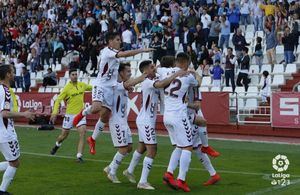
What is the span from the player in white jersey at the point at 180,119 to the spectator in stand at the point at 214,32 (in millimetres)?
18342

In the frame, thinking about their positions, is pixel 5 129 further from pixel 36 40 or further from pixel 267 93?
pixel 36 40

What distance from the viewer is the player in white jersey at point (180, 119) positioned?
1191cm

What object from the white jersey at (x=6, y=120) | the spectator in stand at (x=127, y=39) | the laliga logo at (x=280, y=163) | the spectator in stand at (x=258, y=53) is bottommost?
the laliga logo at (x=280, y=163)

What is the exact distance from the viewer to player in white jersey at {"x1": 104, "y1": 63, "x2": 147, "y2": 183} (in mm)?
13188

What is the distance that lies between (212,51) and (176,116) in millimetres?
17927

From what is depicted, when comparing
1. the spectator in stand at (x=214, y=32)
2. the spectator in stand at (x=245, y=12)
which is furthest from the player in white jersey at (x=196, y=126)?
the spectator in stand at (x=245, y=12)

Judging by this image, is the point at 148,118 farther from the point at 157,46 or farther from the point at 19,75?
the point at 19,75

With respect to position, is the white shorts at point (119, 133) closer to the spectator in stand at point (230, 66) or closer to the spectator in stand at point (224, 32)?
the spectator in stand at point (230, 66)

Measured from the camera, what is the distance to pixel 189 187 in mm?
12531

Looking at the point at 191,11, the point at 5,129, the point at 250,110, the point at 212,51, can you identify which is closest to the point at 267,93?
the point at 250,110

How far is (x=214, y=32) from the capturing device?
99.8 ft

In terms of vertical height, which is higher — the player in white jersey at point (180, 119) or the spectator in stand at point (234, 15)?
the spectator in stand at point (234, 15)

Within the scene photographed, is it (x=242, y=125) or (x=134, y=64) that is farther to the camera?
(x=134, y=64)

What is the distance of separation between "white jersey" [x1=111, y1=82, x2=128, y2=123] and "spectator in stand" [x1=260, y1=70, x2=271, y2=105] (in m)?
12.0
